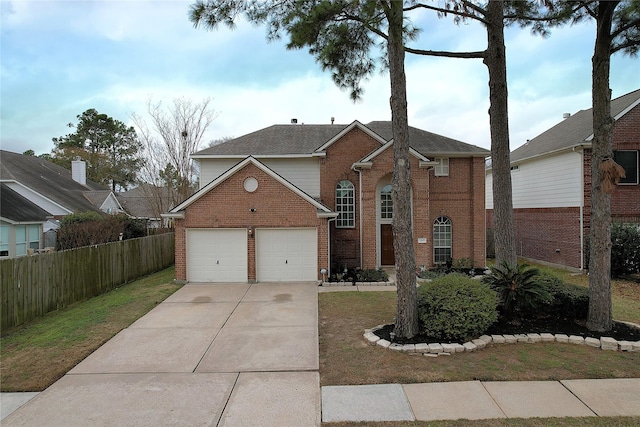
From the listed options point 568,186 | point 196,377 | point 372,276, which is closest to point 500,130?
point 372,276

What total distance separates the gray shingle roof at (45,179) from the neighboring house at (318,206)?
1491 cm

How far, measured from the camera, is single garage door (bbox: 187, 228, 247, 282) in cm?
1287

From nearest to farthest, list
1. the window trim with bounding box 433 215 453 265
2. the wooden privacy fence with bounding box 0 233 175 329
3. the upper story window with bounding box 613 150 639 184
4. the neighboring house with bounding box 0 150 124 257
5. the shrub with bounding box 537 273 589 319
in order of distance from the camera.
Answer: the shrub with bounding box 537 273 589 319
the wooden privacy fence with bounding box 0 233 175 329
the upper story window with bounding box 613 150 639 184
the window trim with bounding box 433 215 453 265
the neighboring house with bounding box 0 150 124 257

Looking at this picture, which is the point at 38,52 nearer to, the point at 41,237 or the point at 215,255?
the point at 215,255

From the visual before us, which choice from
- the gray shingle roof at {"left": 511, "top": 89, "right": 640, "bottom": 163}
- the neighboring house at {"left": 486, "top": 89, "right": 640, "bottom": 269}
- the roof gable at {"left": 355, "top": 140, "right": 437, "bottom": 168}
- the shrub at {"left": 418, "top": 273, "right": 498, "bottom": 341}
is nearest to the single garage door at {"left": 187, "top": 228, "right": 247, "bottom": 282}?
the roof gable at {"left": 355, "top": 140, "right": 437, "bottom": 168}

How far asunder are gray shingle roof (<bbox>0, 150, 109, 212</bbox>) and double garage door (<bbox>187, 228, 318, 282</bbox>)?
54.0 ft

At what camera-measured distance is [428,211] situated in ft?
46.9

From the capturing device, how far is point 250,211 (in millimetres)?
12773

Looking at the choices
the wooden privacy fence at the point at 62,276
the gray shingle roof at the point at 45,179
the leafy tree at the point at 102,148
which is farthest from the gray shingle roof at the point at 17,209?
the leafy tree at the point at 102,148

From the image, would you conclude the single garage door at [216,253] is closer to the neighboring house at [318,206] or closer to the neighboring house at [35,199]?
the neighboring house at [318,206]

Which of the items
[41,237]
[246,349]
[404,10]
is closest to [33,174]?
[41,237]

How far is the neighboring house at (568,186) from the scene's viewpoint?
14.5 meters

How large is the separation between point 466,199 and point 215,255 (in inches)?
440

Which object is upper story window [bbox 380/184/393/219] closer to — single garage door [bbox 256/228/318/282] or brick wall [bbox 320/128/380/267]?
brick wall [bbox 320/128/380/267]
